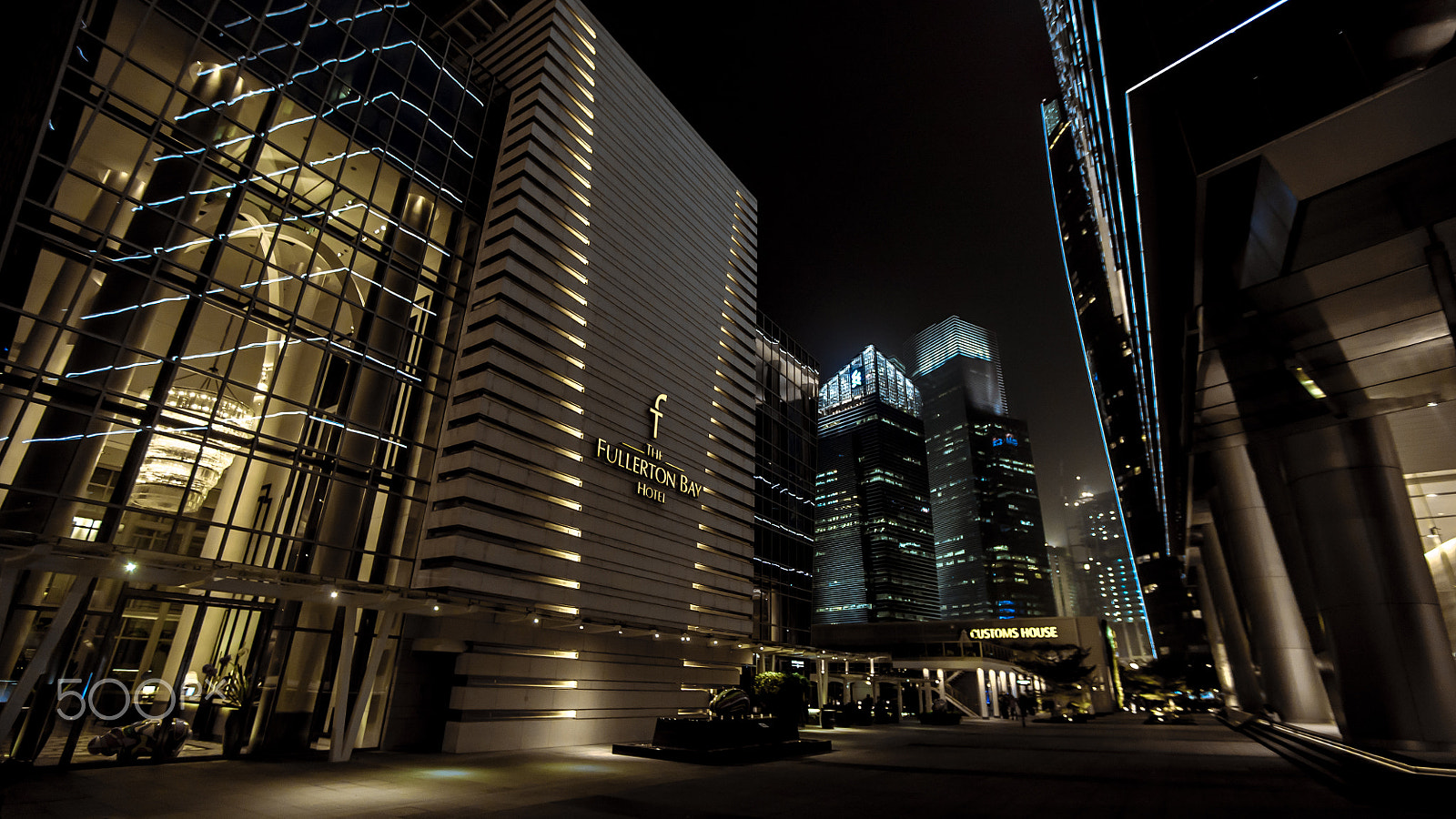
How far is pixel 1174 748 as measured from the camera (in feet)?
76.9

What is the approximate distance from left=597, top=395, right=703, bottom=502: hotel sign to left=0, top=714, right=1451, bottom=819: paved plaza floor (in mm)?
12228

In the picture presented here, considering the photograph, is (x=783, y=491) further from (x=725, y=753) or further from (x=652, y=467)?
(x=725, y=753)

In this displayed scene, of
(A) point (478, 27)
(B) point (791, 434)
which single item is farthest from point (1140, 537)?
(A) point (478, 27)

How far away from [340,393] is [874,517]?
15722 cm

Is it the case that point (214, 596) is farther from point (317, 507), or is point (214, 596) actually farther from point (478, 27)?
point (478, 27)

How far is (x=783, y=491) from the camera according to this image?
5022 cm

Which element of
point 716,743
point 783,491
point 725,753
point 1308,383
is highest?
point 783,491

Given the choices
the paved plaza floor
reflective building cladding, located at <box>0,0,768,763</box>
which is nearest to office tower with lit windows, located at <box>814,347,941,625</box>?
reflective building cladding, located at <box>0,0,768,763</box>

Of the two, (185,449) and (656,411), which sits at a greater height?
(656,411)

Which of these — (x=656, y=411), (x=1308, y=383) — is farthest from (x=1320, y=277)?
(x=656, y=411)

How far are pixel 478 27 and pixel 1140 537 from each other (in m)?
117

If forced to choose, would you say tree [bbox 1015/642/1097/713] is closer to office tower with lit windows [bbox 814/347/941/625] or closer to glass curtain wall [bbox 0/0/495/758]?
Result: glass curtain wall [bbox 0/0/495/758]

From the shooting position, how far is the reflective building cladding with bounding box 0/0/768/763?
15945 millimetres

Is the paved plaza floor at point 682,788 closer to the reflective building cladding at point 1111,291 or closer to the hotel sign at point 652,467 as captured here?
the hotel sign at point 652,467
